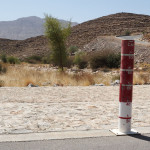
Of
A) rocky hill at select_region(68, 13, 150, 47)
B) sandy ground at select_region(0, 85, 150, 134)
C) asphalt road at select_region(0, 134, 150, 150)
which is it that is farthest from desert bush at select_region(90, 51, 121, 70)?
rocky hill at select_region(68, 13, 150, 47)

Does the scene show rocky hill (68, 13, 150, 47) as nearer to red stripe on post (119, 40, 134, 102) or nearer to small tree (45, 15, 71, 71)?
small tree (45, 15, 71, 71)

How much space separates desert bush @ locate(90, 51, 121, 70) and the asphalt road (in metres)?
29.0

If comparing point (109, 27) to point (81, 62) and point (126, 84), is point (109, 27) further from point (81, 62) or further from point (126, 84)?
point (126, 84)

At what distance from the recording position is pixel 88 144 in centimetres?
494

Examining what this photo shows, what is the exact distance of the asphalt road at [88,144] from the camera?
186 inches

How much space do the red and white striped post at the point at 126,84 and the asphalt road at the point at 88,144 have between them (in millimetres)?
337

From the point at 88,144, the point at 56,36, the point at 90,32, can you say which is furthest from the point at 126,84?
the point at 90,32

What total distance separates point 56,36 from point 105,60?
10.5 meters

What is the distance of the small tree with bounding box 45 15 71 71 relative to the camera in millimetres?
25391

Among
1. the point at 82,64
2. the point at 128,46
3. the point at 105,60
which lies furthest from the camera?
the point at 82,64

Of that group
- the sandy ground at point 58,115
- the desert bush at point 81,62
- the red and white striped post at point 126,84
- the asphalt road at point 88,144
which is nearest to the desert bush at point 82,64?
the desert bush at point 81,62

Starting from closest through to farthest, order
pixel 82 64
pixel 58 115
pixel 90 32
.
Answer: pixel 58 115 → pixel 82 64 → pixel 90 32

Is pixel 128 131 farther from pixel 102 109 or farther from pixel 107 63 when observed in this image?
pixel 107 63

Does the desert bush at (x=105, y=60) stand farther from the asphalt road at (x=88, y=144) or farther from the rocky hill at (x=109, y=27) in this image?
the rocky hill at (x=109, y=27)
